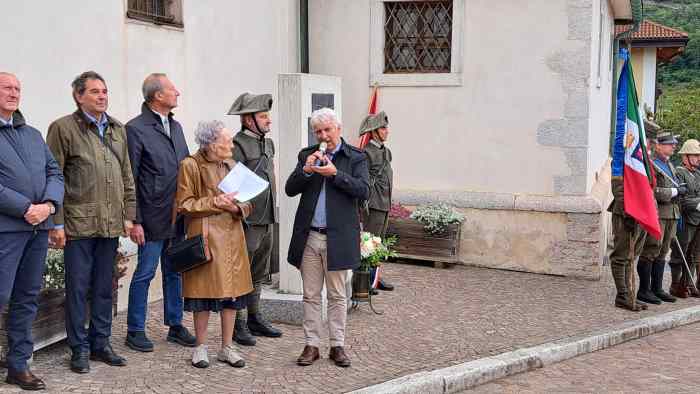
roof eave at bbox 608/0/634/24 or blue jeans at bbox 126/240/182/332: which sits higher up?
roof eave at bbox 608/0/634/24

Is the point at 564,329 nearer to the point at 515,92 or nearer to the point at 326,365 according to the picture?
the point at 326,365

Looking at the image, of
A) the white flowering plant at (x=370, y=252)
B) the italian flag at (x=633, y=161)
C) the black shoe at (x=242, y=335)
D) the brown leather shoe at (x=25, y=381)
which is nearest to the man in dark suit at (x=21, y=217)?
the brown leather shoe at (x=25, y=381)

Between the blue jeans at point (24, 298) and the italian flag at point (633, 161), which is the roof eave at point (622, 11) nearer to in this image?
the italian flag at point (633, 161)

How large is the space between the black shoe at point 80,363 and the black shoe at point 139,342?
59 cm

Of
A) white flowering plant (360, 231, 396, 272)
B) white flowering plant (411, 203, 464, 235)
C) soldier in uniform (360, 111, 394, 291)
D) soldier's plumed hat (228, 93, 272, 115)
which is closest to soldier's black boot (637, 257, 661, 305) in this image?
white flowering plant (411, 203, 464, 235)

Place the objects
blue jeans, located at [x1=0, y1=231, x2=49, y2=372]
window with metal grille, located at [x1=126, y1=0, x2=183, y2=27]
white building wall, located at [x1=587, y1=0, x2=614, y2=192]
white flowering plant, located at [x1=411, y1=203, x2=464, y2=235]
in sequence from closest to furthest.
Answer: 1. blue jeans, located at [x1=0, y1=231, x2=49, y2=372]
2. window with metal grille, located at [x1=126, y1=0, x2=183, y2=27]
3. white flowering plant, located at [x1=411, y1=203, x2=464, y2=235]
4. white building wall, located at [x1=587, y1=0, x2=614, y2=192]

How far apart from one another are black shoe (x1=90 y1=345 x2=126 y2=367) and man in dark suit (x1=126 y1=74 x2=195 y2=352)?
37 cm

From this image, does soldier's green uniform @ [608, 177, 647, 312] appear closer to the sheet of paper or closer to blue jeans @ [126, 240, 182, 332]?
the sheet of paper

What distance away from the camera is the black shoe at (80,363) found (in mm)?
5531

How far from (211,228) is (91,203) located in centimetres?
79

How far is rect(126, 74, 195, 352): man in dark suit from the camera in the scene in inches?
237

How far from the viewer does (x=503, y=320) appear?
316 inches

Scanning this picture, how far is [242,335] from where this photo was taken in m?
6.49

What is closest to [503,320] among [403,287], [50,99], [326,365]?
[403,287]
